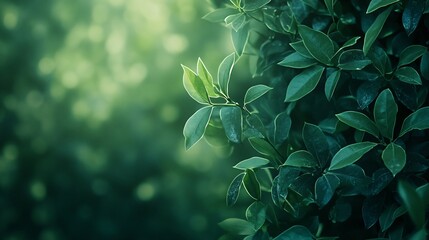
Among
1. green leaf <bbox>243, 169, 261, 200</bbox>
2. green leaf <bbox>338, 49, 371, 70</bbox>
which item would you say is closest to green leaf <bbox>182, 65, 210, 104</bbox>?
green leaf <bbox>243, 169, 261, 200</bbox>

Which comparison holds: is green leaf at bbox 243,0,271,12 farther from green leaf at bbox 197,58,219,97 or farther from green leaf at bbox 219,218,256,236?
green leaf at bbox 219,218,256,236

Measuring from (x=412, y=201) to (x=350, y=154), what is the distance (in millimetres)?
290

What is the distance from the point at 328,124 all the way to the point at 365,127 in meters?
0.23

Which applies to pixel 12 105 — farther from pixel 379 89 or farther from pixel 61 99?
pixel 379 89

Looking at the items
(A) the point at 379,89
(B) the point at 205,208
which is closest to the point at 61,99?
(B) the point at 205,208

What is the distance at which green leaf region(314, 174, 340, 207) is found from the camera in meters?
1.48

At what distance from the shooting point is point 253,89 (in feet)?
5.13

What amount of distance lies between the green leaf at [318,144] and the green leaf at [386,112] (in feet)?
0.50

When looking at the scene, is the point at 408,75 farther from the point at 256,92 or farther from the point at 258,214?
the point at 258,214

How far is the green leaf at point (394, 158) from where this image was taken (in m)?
1.35

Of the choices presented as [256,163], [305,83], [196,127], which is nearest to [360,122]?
[305,83]

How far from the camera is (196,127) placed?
1523 mm

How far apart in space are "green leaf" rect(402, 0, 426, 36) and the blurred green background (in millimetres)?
628

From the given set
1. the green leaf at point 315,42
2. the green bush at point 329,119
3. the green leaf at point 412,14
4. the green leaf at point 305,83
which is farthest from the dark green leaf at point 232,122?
the green leaf at point 412,14
